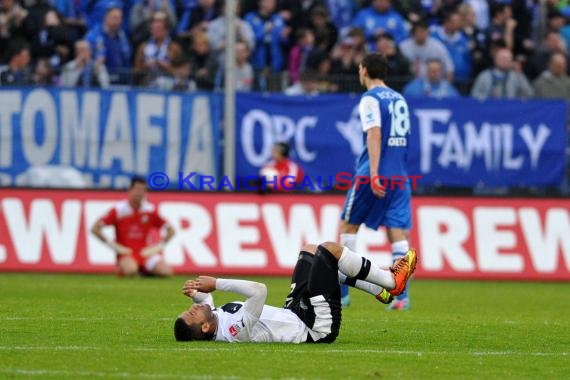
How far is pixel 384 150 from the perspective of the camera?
14.1m

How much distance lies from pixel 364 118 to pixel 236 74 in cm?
815

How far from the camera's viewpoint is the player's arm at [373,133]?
13.6 meters

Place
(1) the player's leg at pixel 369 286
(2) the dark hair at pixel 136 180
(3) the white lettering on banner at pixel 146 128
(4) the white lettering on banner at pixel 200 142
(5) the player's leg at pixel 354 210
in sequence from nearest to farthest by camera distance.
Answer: (1) the player's leg at pixel 369 286, (5) the player's leg at pixel 354 210, (2) the dark hair at pixel 136 180, (3) the white lettering on banner at pixel 146 128, (4) the white lettering on banner at pixel 200 142

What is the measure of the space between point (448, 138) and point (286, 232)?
3.36 meters

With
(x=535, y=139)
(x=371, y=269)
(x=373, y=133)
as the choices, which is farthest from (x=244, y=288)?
(x=535, y=139)

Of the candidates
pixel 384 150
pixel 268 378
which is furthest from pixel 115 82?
pixel 268 378

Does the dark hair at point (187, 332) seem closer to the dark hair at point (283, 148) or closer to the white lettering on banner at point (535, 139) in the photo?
the dark hair at point (283, 148)

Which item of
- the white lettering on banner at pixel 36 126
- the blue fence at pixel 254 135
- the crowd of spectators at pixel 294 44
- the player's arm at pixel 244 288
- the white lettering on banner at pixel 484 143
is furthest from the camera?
the white lettering on banner at pixel 484 143

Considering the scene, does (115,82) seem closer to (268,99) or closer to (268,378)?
(268,99)

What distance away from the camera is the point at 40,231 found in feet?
65.5

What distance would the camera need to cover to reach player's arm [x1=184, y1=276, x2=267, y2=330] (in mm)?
9898

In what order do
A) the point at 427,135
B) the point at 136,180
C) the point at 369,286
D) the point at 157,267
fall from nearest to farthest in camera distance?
1. the point at 369,286
2. the point at 136,180
3. the point at 157,267
4. the point at 427,135

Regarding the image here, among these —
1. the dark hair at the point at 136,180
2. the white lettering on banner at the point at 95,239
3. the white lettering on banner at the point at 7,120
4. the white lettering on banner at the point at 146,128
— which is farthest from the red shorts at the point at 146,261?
the white lettering on banner at the point at 7,120

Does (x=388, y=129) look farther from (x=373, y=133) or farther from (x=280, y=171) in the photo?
(x=280, y=171)
